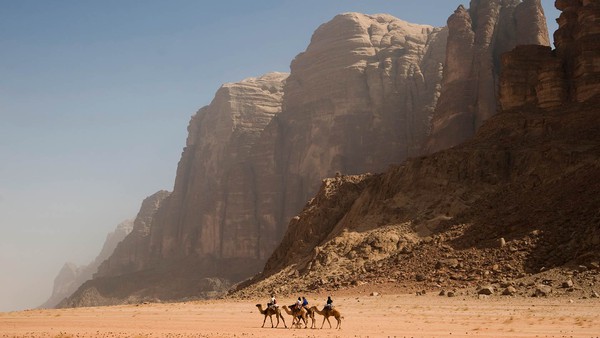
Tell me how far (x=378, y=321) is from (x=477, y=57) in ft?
219

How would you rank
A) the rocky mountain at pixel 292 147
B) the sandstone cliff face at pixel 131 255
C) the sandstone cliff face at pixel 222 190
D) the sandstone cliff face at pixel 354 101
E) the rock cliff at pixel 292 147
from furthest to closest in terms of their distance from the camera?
the sandstone cliff face at pixel 131 255 → the sandstone cliff face at pixel 222 190 → the rock cliff at pixel 292 147 → the rocky mountain at pixel 292 147 → the sandstone cliff face at pixel 354 101

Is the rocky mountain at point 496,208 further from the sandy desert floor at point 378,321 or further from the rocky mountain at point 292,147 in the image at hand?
the rocky mountain at point 292,147

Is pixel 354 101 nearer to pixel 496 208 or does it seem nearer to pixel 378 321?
pixel 496 208

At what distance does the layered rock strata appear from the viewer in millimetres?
62719

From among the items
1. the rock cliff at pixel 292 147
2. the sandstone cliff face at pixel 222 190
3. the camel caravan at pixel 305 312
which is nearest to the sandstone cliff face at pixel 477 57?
the rock cliff at pixel 292 147

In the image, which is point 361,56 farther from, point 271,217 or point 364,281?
point 364,281

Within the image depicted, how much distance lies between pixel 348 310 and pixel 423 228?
16705 mm

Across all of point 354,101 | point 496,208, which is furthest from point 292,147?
point 496,208

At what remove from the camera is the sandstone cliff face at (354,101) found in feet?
409

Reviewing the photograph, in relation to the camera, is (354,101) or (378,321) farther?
(354,101)

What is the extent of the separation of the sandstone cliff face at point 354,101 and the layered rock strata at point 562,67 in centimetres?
4516

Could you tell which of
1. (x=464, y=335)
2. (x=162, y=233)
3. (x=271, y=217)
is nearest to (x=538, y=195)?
(x=464, y=335)

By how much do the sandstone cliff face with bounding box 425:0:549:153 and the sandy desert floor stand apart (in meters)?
48.0

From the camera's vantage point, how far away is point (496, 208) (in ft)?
173
